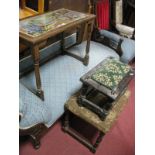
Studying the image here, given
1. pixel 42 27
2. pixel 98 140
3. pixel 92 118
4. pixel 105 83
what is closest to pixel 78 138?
pixel 98 140

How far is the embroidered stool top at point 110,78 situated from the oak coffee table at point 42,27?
380 mm

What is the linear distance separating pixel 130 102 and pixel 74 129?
2.62 ft

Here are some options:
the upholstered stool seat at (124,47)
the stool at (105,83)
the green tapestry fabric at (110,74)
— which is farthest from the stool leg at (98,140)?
the upholstered stool seat at (124,47)

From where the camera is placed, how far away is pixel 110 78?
1343 millimetres

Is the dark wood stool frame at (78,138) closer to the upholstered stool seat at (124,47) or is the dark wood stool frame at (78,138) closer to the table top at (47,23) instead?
the table top at (47,23)

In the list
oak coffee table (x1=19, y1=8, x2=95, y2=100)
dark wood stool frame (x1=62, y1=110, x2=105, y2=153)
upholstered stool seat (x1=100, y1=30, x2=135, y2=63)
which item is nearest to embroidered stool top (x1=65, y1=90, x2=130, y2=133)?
dark wood stool frame (x1=62, y1=110, x2=105, y2=153)

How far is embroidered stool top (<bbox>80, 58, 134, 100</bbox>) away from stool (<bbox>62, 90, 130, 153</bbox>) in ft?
0.62

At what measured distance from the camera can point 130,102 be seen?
214cm

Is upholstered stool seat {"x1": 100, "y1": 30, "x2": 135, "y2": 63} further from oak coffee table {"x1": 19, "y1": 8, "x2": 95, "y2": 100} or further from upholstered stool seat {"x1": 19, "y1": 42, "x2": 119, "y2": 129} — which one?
oak coffee table {"x1": 19, "y1": 8, "x2": 95, "y2": 100}

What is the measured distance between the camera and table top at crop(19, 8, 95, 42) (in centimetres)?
125

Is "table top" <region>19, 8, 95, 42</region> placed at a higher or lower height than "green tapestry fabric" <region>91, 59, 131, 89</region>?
higher

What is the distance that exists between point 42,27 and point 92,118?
0.78 metres

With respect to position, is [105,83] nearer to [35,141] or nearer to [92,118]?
[92,118]
